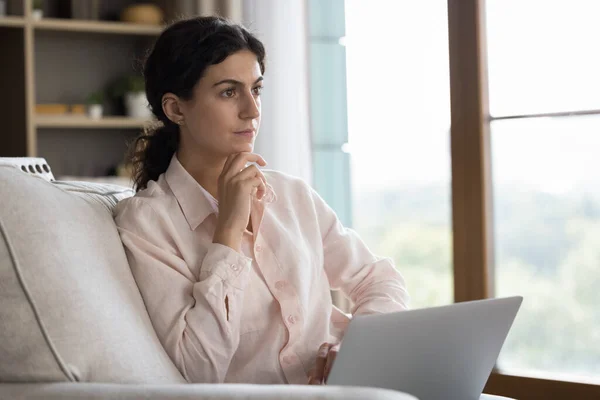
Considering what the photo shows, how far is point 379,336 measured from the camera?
119 cm

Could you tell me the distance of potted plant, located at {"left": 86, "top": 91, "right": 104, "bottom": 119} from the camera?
3939 mm

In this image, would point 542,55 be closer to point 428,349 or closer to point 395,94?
point 395,94

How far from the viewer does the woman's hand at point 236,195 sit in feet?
5.46

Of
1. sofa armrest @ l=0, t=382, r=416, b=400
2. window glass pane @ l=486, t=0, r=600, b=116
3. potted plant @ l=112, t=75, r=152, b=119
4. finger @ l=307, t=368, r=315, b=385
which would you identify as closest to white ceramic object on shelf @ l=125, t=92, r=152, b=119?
potted plant @ l=112, t=75, r=152, b=119

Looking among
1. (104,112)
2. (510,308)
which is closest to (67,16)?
(104,112)

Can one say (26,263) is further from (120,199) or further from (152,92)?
(152,92)

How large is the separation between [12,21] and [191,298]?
2.50 m

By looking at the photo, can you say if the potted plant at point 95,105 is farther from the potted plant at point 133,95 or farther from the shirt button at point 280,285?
the shirt button at point 280,285

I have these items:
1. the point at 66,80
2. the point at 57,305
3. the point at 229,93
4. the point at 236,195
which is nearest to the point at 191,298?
the point at 236,195

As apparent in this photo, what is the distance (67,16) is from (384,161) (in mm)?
1692

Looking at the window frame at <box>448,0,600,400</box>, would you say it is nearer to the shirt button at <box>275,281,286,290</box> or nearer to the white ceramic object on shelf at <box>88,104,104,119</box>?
the shirt button at <box>275,281,286,290</box>

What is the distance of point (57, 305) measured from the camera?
1.30m

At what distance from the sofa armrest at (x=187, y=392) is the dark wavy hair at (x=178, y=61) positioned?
32.3 inches

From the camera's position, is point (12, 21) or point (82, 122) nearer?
point (12, 21)
